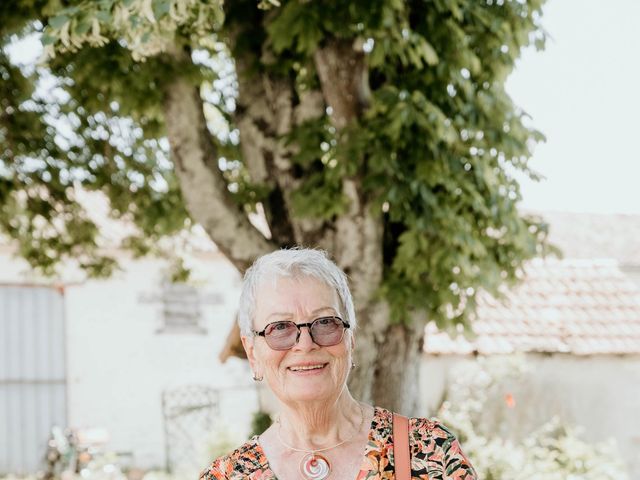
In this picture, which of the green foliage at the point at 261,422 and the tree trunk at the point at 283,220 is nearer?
the tree trunk at the point at 283,220

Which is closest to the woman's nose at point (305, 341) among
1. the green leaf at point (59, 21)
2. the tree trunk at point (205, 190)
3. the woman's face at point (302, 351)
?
the woman's face at point (302, 351)

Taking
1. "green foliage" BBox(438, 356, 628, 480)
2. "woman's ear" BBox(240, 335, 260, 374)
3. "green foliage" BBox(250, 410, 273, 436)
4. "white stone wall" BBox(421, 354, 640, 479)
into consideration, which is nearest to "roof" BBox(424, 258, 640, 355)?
"white stone wall" BBox(421, 354, 640, 479)

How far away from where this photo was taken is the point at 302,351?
2.74m

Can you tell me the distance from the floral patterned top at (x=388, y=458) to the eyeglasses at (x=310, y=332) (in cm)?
25

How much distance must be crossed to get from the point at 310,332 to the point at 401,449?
369mm

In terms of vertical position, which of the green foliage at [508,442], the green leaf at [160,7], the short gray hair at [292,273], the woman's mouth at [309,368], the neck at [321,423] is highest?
the green leaf at [160,7]

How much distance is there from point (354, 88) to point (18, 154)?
155 inches

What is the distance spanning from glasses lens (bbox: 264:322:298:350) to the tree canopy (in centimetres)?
280

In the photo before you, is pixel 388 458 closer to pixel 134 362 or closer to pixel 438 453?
pixel 438 453

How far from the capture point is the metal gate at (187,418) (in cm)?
1784

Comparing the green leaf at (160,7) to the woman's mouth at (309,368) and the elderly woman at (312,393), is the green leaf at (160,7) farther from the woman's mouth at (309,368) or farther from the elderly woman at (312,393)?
the woman's mouth at (309,368)

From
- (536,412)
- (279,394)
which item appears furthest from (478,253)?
(536,412)

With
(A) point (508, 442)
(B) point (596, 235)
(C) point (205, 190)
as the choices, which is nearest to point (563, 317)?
(A) point (508, 442)

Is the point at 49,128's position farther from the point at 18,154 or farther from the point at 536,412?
the point at 536,412
